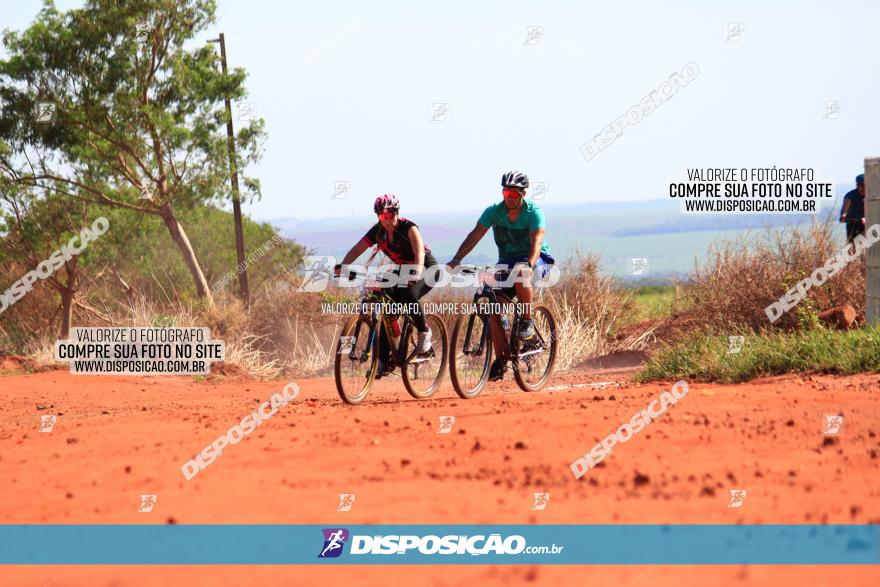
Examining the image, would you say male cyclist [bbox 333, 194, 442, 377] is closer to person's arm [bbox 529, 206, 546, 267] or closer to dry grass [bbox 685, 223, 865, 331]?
person's arm [bbox 529, 206, 546, 267]

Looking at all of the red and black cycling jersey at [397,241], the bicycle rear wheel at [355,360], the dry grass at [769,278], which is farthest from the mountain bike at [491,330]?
the dry grass at [769,278]

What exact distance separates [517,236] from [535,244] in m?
0.38

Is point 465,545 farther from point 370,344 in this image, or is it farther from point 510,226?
point 510,226

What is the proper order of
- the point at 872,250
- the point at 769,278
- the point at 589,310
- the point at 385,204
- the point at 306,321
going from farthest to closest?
the point at 306,321 < the point at 589,310 < the point at 769,278 < the point at 872,250 < the point at 385,204

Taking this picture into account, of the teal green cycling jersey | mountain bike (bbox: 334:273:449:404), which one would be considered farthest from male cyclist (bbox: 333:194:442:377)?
the teal green cycling jersey

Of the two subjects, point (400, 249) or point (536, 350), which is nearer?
point (400, 249)

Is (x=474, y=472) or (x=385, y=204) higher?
(x=385, y=204)

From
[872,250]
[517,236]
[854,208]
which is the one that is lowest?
[872,250]

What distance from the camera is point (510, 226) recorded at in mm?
10617

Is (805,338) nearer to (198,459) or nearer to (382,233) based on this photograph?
(382,233)

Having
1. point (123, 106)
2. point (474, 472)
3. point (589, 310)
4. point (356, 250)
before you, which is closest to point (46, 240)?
point (123, 106)

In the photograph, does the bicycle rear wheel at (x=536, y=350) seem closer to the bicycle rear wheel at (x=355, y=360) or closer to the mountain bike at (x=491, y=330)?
the mountain bike at (x=491, y=330)

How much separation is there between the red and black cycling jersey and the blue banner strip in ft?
16.9

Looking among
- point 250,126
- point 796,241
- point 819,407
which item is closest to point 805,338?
point 819,407
